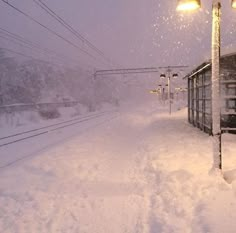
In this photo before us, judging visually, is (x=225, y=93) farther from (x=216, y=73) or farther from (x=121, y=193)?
(x=121, y=193)

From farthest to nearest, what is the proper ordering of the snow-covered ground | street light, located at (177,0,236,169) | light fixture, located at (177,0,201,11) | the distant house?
the distant house, street light, located at (177,0,236,169), light fixture, located at (177,0,201,11), the snow-covered ground

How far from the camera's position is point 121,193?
286 inches

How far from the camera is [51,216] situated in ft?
19.2

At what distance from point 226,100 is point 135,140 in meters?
4.72

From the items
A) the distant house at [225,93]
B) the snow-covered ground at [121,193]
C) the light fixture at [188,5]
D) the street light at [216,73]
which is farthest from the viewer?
the distant house at [225,93]

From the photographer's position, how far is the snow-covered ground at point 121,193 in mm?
5336

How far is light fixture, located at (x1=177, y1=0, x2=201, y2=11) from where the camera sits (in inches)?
265

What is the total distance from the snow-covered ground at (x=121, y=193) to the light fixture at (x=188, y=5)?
3.67 m

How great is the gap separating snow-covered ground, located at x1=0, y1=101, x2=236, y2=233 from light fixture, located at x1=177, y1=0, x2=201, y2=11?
3.67 meters

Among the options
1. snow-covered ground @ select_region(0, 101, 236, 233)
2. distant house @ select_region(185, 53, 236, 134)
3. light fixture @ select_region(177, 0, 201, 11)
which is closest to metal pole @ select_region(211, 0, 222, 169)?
snow-covered ground @ select_region(0, 101, 236, 233)

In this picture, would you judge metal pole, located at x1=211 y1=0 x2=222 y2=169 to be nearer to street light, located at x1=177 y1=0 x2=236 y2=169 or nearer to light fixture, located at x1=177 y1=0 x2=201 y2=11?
street light, located at x1=177 y1=0 x2=236 y2=169

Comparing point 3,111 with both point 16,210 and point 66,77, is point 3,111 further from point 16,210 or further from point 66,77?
point 66,77

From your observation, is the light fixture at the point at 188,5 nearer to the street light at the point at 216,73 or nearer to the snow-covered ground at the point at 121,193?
the street light at the point at 216,73

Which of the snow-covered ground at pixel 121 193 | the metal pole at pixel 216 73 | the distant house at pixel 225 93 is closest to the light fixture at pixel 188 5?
the metal pole at pixel 216 73
